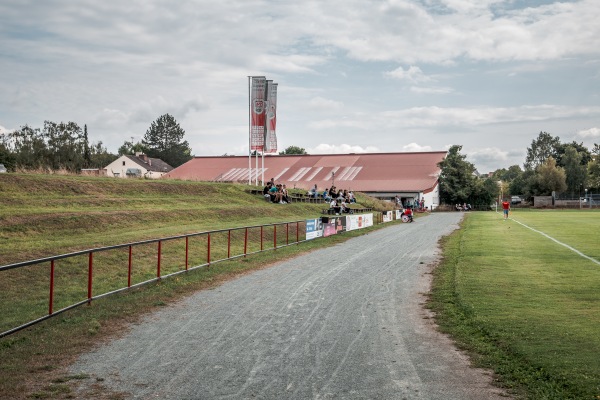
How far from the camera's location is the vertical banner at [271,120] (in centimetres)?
5141

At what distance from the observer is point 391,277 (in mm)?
17625

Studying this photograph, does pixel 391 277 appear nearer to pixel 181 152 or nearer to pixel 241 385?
pixel 241 385

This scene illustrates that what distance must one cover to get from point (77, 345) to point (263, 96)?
41.8m

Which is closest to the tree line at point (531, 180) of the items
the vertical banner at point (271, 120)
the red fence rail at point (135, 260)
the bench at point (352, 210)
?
the bench at point (352, 210)

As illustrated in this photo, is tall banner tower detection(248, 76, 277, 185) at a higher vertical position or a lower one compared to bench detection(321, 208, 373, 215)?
higher

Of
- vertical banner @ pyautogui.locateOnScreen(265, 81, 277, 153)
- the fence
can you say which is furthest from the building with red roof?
the fence

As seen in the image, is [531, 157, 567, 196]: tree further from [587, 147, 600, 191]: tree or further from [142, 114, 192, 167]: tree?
[142, 114, 192, 167]: tree

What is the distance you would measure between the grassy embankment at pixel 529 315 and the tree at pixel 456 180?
68.7 m

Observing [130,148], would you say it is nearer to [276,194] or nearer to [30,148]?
[30,148]

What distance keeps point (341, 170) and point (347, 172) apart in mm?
1557

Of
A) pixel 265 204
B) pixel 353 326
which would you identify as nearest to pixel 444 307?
pixel 353 326

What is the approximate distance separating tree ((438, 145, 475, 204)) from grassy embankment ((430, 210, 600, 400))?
68.7m

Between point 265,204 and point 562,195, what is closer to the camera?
point 265,204

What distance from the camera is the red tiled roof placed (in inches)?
3386
